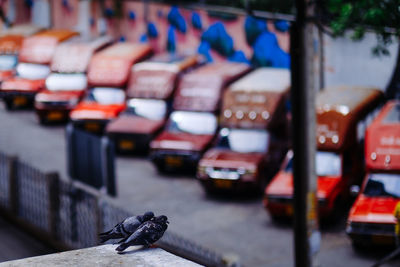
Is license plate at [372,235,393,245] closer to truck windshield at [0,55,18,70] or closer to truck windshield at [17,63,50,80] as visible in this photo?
truck windshield at [17,63,50,80]

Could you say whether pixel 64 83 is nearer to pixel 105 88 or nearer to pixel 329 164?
pixel 105 88

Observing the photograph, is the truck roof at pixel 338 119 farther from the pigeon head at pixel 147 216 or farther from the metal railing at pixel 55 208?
the pigeon head at pixel 147 216

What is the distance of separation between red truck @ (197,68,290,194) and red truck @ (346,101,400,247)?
11.2ft

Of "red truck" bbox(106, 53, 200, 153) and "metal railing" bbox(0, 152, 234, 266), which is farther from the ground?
"red truck" bbox(106, 53, 200, 153)

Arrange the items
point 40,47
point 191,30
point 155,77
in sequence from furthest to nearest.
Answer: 1. point 40,47
2. point 191,30
3. point 155,77

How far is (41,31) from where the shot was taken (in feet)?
105

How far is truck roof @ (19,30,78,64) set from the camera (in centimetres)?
2902

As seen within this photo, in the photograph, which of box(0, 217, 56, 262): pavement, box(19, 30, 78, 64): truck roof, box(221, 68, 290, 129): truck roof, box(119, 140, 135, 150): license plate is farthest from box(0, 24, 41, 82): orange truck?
box(0, 217, 56, 262): pavement

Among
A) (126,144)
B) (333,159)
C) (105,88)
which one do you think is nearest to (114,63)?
(105,88)

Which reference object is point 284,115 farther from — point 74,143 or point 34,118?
point 34,118

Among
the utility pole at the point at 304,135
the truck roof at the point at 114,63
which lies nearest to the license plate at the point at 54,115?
the truck roof at the point at 114,63

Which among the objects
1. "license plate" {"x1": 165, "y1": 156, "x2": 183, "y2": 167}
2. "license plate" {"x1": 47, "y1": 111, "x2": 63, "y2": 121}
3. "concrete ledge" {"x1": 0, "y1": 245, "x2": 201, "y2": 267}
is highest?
"concrete ledge" {"x1": 0, "y1": 245, "x2": 201, "y2": 267}

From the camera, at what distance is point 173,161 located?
71.5ft

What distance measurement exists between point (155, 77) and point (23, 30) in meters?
9.40
